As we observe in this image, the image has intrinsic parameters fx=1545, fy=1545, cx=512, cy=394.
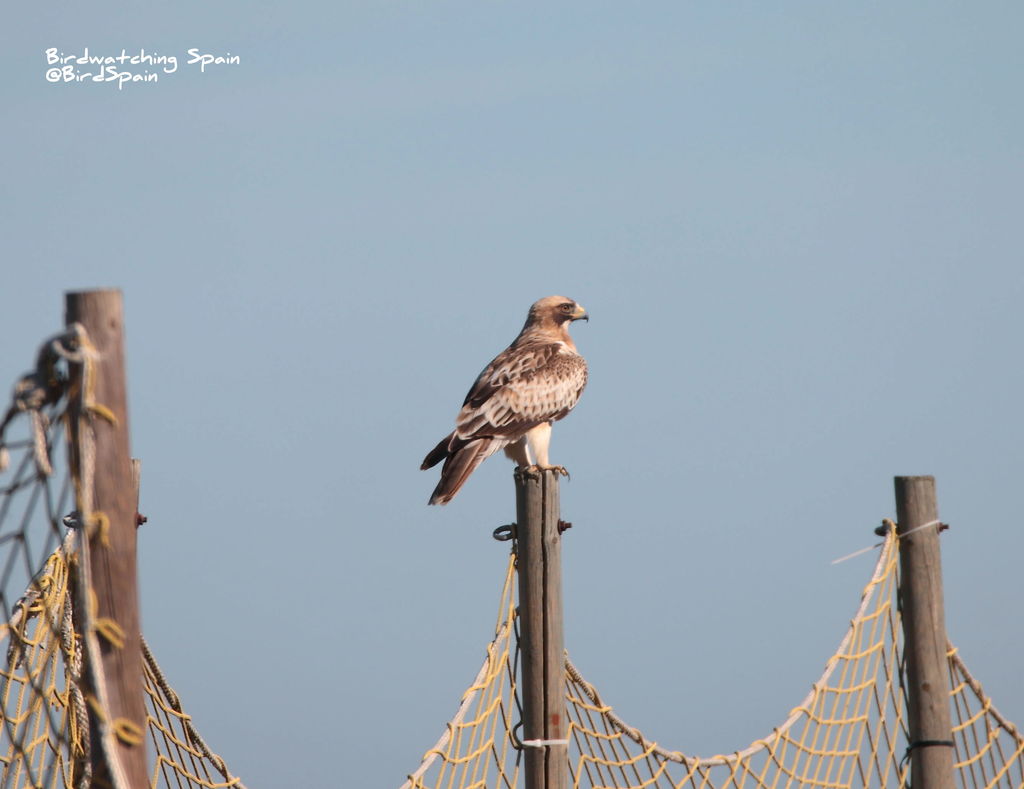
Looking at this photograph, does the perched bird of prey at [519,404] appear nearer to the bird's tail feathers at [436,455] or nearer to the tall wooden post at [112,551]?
the bird's tail feathers at [436,455]

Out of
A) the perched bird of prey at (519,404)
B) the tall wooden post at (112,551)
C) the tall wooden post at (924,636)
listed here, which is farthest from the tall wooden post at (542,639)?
the perched bird of prey at (519,404)

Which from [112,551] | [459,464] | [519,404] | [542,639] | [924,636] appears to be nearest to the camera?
[112,551]

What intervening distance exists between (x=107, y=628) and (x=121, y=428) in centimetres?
50

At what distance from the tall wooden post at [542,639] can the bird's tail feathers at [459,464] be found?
2849 millimetres

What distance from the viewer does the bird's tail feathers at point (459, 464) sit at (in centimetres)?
909

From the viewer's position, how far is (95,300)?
12.5 ft

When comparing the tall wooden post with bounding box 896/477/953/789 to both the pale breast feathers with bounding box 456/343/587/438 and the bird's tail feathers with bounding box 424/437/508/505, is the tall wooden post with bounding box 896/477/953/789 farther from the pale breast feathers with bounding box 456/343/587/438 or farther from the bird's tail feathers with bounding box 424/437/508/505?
the pale breast feathers with bounding box 456/343/587/438

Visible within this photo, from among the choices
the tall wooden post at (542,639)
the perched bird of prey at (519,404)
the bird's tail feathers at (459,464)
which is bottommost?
the tall wooden post at (542,639)

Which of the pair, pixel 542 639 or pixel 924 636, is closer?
pixel 542 639

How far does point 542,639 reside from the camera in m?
6.13

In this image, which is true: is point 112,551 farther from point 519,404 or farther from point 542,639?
point 519,404

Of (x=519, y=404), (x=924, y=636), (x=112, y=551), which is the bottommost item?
(x=924, y=636)

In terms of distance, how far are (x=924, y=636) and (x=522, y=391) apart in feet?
11.1

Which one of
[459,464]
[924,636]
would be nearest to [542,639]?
[924,636]
